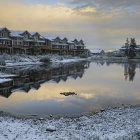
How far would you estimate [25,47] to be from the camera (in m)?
68.1

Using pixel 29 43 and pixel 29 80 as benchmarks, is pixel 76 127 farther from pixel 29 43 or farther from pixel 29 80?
pixel 29 43

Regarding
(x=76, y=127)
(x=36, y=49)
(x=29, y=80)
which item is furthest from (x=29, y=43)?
(x=76, y=127)

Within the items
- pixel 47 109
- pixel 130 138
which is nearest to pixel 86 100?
pixel 47 109

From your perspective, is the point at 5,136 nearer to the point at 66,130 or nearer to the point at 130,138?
the point at 66,130

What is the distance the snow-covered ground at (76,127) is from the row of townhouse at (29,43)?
56.7 meters

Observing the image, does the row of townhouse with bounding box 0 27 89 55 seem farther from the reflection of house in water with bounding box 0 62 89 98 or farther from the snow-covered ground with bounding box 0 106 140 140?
the snow-covered ground with bounding box 0 106 140 140

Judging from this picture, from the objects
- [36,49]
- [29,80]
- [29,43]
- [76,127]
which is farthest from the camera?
[29,43]

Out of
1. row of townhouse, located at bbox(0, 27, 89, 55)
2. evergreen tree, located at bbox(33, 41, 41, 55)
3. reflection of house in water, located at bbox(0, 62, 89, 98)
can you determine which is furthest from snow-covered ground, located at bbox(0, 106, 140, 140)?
evergreen tree, located at bbox(33, 41, 41, 55)

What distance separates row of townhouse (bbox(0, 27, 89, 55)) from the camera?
206 feet

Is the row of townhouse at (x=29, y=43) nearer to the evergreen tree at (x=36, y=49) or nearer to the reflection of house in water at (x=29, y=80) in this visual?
the evergreen tree at (x=36, y=49)

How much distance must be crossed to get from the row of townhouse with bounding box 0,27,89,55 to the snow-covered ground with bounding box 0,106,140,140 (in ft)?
186

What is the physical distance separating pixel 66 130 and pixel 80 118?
2.21 meters

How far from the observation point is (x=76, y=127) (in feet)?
28.6

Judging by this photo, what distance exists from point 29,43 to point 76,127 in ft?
223
